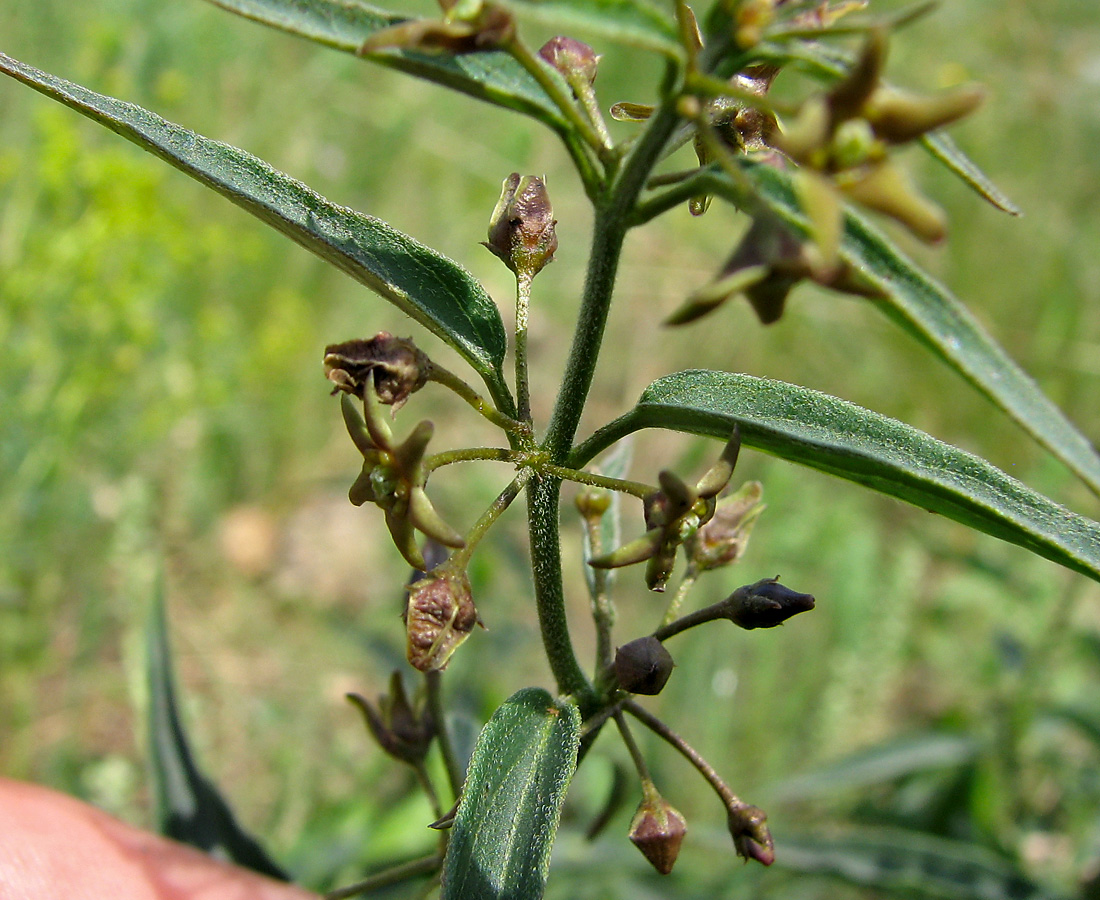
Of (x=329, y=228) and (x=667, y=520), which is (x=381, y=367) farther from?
(x=667, y=520)

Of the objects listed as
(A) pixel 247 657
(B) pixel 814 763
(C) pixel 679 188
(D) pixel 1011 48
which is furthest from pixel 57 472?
(D) pixel 1011 48

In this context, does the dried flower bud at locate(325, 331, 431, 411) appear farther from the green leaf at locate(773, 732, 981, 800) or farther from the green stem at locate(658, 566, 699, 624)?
the green leaf at locate(773, 732, 981, 800)

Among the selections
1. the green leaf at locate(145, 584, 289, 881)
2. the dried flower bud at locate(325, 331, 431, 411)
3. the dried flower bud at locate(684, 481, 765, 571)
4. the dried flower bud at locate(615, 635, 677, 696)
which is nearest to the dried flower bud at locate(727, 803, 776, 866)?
the dried flower bud at locate(615, 635, 677, 696)

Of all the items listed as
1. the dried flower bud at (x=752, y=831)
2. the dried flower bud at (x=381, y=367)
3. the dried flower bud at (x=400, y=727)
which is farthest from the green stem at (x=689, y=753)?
the dried flower bud at (x=381, y=367)

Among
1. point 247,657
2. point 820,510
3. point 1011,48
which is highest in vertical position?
point 1011,48

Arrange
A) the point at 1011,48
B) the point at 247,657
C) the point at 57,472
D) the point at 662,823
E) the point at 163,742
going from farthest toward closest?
the point at 1011,48
the point at 247,657
the point at 57,472
the point at 163,742
the point at 662,823

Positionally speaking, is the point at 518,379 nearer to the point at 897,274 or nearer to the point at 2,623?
the point at 897,274
